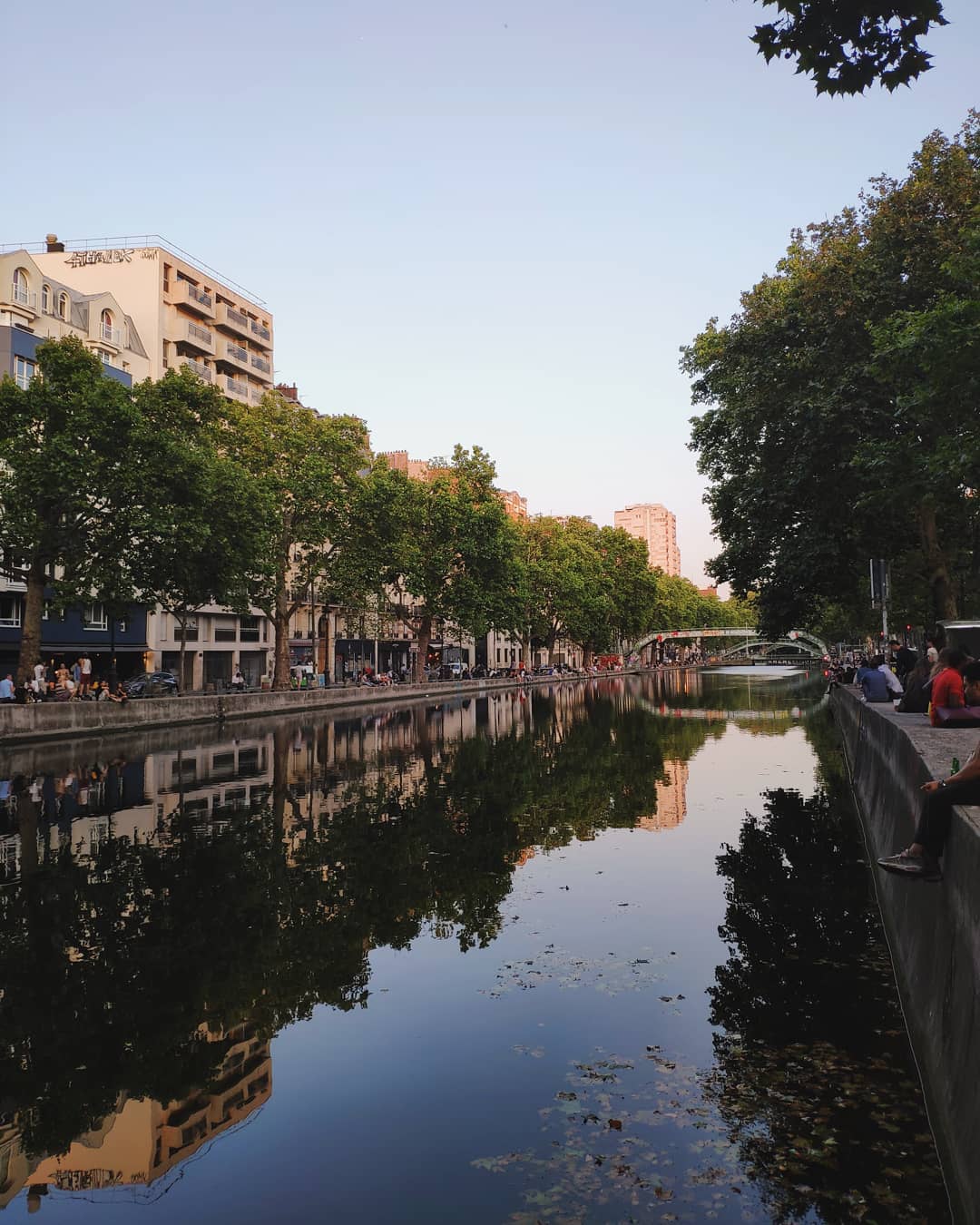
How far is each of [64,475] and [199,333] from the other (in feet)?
144

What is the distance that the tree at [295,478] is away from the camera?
5769 cm

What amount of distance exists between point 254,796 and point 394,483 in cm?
4424

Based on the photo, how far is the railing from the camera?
249 feet

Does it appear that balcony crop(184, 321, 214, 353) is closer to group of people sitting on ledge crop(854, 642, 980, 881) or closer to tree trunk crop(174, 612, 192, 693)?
tree trunk crop(174, 612, 192, 693)

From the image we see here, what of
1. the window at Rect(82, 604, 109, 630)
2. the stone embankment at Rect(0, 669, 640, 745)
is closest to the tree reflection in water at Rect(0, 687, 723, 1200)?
the stone embankment at Rect(0, 669, 640, 745)

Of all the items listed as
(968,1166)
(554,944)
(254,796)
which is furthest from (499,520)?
(968,1166)

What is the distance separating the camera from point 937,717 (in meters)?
13.3

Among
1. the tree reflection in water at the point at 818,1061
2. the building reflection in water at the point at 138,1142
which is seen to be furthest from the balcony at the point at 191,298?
the building reflection in water at the point at 138,1142

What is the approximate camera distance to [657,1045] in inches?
280

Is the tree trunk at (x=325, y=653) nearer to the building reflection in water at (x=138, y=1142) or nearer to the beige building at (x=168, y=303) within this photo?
the beige building at (x=168, y=303)

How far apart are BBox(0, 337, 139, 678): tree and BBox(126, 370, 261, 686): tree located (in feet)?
3.14

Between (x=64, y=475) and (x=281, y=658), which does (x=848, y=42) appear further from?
(x=281, y=658)

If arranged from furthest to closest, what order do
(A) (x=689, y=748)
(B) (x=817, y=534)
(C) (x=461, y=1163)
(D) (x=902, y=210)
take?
(B) (x=817, y=534)
(D) (x=902, y=210)
(A) (x=689, y=748)
(C) (x=461, y=1163)

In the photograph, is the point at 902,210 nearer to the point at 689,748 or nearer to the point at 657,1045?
the point at 689,748
